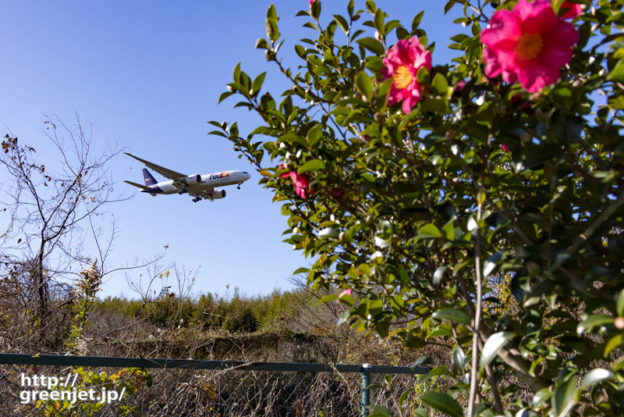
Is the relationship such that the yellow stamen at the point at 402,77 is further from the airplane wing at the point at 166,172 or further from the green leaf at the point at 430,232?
the airplane wing at the point at 166,172

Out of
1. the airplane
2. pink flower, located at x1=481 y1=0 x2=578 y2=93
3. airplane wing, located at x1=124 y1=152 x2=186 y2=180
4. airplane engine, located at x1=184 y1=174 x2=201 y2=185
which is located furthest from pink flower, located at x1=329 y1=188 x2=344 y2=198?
airplane engine, located at x1=184 y1=174 x2=201 y2=185

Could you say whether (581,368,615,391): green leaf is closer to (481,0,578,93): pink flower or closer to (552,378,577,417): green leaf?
(552,378,577,417): green leaf

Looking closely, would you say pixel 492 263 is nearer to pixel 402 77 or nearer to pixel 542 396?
pixel 542 396

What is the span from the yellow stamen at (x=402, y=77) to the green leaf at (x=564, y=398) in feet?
2.24

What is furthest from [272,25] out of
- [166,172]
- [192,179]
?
[192,179]

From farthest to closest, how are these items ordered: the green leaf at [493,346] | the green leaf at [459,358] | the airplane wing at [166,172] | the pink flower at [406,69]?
the airplane wing at [166,172] → the green leaf at [459,358] → the pink flower at [406,69] → the green leaf at [493,346]

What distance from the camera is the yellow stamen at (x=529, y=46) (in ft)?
2.78

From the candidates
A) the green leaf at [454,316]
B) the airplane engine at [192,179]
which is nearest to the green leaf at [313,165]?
the green leaf at [454,316]

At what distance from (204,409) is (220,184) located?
15725 mm

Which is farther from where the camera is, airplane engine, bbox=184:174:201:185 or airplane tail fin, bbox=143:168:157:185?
airplane tail fin, bbox=143:168:157:185

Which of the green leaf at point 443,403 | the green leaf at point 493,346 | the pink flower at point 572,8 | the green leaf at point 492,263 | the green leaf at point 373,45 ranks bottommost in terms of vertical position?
the green leaf at point 443,403

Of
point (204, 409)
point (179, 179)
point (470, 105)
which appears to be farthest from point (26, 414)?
point (179, 179)

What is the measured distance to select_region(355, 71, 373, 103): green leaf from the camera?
98 centimetres

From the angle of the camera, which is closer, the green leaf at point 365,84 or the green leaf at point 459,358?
the green leaf at point 365,84
